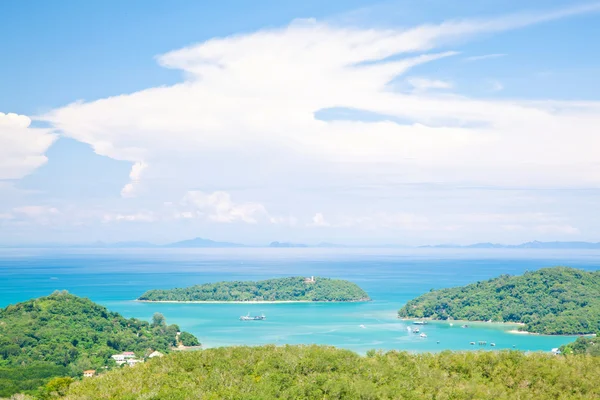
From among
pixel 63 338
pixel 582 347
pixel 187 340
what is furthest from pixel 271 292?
pixel 582 347

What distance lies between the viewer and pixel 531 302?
59500mm

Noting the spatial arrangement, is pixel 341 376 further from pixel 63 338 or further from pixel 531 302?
pixel 531 302

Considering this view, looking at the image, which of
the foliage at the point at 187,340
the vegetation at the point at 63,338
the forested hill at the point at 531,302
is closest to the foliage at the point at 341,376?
the vegetation at the point at 63,338

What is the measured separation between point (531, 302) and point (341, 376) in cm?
5133

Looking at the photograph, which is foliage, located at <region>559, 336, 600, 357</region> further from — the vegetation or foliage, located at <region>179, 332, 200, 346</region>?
the vegetation

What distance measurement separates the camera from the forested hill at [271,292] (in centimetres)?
7838

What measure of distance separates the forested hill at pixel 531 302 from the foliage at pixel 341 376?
3994 cm

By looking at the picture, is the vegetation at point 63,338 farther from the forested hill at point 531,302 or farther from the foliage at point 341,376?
the forested hill at point 531,302

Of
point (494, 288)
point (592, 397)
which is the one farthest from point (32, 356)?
point (494, 288)

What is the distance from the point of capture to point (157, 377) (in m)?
14.0

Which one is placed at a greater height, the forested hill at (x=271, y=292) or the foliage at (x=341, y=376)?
the foliage at (x=341, y=376)

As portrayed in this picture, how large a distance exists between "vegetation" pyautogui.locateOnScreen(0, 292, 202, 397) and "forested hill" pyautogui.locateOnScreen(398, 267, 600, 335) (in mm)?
31035

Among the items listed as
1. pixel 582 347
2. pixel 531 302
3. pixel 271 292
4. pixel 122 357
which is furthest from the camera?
pixel 271 292

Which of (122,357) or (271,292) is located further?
(271,292)
